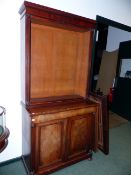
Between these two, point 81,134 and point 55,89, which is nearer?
point 81,134

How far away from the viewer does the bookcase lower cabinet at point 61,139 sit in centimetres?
175

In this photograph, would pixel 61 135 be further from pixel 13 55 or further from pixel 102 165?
pixel 13 55

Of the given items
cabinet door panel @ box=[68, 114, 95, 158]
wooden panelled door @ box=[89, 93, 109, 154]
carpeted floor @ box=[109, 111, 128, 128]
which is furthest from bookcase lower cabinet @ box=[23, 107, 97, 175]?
carpeted floor @ box=[109, 111, 128, 128]

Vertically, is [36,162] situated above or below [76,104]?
below

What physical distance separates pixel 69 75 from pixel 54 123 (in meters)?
0.86

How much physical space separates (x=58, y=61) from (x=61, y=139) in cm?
108

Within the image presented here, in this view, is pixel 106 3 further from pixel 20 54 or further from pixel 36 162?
pixel 36 162

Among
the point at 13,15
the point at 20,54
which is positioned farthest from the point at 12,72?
the point at 13,15

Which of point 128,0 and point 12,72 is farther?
point 128,0

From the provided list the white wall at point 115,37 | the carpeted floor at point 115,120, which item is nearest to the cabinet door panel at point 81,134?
the carpeted floor at point 115,120

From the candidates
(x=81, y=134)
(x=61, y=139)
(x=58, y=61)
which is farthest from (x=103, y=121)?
(x=58, y=61)

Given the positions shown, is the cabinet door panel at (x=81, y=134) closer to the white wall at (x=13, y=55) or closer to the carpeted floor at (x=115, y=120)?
the white wall at (x=13, y=55)

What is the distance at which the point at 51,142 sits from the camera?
1860 millimetres

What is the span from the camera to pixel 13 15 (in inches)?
71.5
